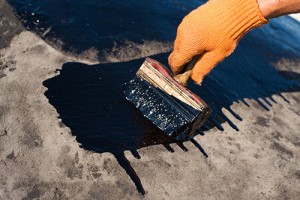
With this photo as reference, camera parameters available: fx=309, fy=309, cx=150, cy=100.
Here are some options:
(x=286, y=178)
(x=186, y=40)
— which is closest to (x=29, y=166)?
(x=186, y=40)

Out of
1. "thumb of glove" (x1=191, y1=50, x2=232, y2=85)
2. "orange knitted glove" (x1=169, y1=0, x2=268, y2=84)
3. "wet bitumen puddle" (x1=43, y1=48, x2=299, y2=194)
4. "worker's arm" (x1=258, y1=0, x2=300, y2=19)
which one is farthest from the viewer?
"wet bitumen puddle" (x1=43, y1=48, x2=299, y2=194)

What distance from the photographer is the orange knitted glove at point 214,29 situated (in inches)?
108

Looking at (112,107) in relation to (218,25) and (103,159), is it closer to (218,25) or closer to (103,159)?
(103,159)

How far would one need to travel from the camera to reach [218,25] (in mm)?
2910

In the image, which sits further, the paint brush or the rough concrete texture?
the paint brush

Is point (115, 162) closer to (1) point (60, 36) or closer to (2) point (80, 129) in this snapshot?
(2) point (80, 129)

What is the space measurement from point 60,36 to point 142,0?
2515 millimetres

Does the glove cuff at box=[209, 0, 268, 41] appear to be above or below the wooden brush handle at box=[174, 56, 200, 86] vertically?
above

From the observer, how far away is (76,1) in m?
6.51

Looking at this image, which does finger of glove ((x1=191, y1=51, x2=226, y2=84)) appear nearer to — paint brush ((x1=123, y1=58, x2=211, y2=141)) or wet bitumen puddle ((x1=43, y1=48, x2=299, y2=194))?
paint brush ((x1=123, y1=58, x2=211, y2=141))

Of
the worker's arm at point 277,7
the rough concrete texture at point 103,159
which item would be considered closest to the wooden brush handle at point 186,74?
the rough concrete texture at point 103,159

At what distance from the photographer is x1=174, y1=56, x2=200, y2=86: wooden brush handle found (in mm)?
3617

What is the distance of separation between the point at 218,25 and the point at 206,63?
1.89ft

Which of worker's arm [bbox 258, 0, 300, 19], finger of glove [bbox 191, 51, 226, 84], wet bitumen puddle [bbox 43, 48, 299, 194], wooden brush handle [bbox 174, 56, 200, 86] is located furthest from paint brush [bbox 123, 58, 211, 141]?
worker's arm [bbox 258, 0, 300, 19]
